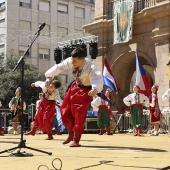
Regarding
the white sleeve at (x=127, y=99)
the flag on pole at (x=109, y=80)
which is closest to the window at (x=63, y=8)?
the flag on pole at (x=109, y=80)

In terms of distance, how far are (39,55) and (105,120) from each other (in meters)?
29.2

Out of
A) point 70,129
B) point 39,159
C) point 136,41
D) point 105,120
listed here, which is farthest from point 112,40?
point 39,159

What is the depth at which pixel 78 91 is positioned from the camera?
291 inches

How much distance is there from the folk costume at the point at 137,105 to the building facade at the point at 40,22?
83.6 ft

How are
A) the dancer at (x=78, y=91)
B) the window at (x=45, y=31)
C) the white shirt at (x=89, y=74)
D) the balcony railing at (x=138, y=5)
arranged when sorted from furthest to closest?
the window at (x=45, y=31) → the balcony railing at (x=138, y=5) → the dancer at (x=78, y=91) → the white shirt at (x=89, y=74)

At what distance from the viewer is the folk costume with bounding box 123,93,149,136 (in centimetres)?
1405

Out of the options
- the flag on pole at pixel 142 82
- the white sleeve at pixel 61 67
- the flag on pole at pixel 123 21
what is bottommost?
the white sleeve at pixel 61 67

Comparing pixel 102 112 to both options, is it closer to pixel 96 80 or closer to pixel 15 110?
pixel 15 110

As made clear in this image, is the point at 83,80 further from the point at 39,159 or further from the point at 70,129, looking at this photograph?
the point at 39,159

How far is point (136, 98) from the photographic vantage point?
1401 centimetres

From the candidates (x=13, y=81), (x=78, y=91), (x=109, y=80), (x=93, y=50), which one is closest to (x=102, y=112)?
(x=109, y=80)

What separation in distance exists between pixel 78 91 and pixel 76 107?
25 cm

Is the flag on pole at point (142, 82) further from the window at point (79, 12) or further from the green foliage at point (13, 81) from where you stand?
the window at point (79, 12)

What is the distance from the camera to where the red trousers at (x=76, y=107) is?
7.28 m
